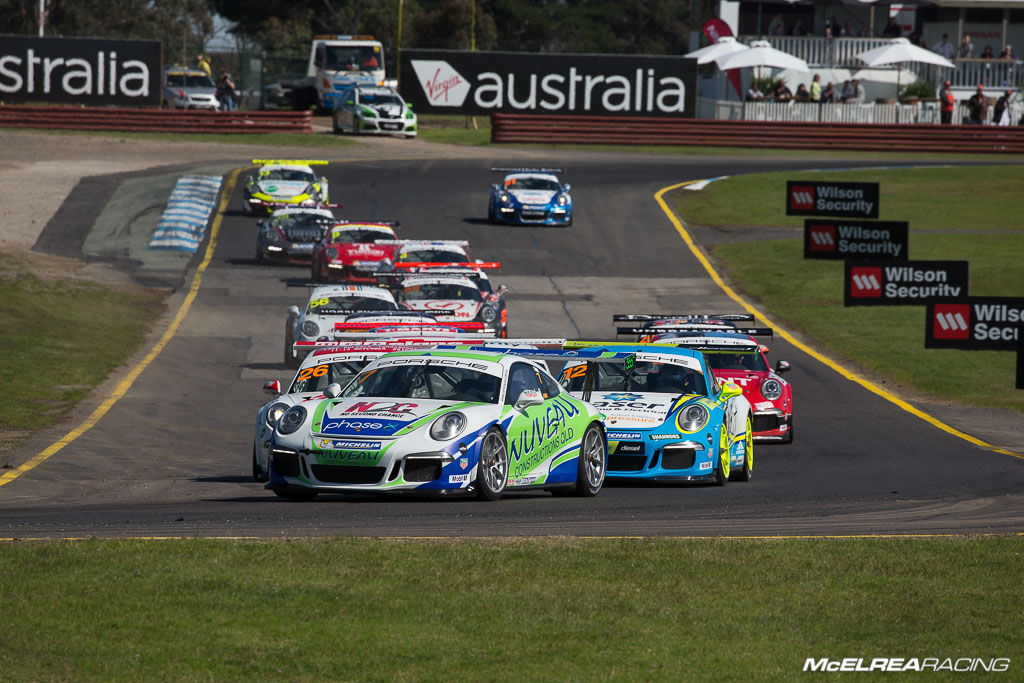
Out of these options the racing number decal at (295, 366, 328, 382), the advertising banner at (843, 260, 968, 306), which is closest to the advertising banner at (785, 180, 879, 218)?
A: the advertising banner at (843, 260, 968, 306)

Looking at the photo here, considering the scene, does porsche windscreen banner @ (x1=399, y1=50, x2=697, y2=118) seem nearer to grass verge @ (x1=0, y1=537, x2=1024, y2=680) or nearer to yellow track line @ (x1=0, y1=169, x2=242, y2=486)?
yellow track line @ (x1=0, y1=169, x2=242, y2=486)

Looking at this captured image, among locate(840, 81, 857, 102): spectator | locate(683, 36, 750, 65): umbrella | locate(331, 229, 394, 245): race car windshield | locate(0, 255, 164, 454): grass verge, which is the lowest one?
locate(0, 255, 164, 454): grass verge

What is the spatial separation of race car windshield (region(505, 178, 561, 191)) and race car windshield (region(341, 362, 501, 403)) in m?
32.1

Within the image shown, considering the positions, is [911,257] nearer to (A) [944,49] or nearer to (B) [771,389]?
(B) [771,389]

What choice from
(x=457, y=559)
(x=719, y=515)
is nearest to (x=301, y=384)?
(x=719, y=515)

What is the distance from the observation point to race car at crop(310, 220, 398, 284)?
110ft

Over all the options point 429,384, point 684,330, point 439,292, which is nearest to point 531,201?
point 439,292

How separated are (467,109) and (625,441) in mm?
49993

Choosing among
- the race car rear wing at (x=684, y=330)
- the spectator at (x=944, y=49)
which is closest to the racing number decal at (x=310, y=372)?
the race car rear wing at (x=684, y=330)

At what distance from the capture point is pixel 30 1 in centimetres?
9125

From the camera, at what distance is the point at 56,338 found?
93.6 ft

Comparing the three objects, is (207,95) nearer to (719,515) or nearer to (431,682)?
(719,515)

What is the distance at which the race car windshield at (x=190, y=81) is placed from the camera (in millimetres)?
68875

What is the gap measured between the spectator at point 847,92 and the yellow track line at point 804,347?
1650cm
